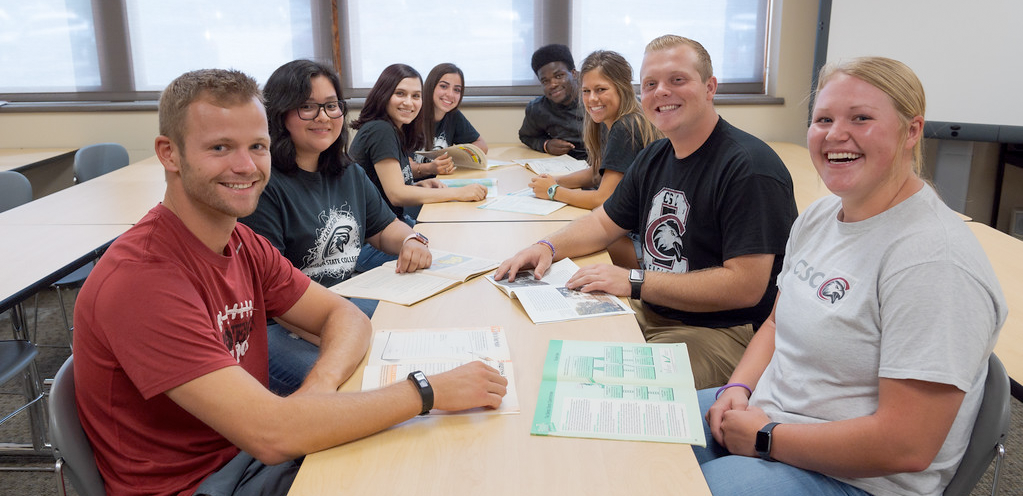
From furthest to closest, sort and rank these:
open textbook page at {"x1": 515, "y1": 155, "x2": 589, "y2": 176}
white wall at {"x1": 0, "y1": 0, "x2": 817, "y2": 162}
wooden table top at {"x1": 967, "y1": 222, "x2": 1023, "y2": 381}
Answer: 1. white wall at {"x1": 0, "y1": 0, "x2": 817, "y2": 162}
2. open textbook page at {"x1": 515, "y1": 155, "x2": 589, "y2": 176}
3. wooden table top at {"x1": 967, "y1": 222, "x2": 1023, "y2": 381}

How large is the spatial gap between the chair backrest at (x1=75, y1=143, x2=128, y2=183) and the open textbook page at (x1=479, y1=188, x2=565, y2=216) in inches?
86.6

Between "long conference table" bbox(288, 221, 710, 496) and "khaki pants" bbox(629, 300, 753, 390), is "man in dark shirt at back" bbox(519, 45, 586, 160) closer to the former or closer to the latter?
"khaki pants" bbox(629, 300, 753, 390)

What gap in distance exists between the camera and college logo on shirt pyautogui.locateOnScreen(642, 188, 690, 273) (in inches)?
73.6

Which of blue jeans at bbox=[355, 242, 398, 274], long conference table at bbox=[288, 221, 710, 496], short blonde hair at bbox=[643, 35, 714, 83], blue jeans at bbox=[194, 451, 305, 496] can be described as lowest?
blue jeans at bbox=[355, 242, 398, 274]

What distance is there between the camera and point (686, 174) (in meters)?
1.86

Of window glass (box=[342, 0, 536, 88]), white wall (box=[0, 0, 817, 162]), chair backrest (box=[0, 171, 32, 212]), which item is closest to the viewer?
chair backrest (box=[0, 171, 32, 212])

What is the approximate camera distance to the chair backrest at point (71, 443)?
1.06 meters

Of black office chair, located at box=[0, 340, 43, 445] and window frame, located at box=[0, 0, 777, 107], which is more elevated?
window frame, located at box=[0, 0, 777, 107]

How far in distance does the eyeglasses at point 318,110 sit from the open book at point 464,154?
1479 mm

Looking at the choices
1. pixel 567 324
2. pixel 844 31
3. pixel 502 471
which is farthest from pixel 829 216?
pixel 844 31

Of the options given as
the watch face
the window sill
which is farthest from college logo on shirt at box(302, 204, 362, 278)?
the window sill

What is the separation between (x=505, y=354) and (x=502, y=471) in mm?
381

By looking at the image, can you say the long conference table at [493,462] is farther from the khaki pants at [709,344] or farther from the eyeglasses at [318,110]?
the eyeglasses at [318,110]

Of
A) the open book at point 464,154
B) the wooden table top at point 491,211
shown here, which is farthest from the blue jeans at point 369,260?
the open book at point 464,154
